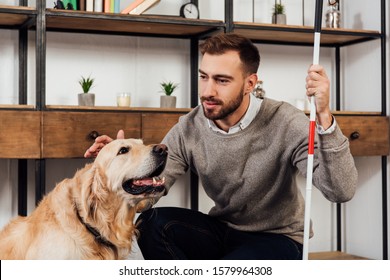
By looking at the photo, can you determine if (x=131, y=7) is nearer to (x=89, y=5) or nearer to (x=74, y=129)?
(x=89, y=5)

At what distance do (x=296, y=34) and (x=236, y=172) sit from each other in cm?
141

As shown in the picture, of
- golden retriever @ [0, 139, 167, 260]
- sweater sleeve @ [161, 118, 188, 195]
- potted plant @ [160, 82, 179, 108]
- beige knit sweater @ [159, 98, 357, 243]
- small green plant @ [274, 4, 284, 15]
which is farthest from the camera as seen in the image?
small green plant @ [274, 4, 284, 15]

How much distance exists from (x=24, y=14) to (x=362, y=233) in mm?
2226

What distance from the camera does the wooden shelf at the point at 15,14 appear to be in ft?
9.43

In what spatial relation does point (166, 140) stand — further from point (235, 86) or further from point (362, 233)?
point (362, 233)

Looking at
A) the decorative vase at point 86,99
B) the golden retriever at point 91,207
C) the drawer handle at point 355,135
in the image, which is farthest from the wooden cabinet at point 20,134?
the drawer handle at point 355,135

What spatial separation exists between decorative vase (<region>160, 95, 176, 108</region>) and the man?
36.9 inches

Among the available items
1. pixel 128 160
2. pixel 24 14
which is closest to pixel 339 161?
pixel 128 160

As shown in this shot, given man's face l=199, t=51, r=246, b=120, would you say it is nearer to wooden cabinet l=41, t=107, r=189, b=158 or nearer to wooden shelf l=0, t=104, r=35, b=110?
wooden cabinet l=41, t=107, r=189, b=158

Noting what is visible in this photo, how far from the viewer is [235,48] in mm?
2311

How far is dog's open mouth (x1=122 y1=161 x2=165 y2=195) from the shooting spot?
203 cm

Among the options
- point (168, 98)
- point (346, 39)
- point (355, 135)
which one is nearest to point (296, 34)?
point (346, 39)

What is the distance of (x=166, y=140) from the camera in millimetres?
2447

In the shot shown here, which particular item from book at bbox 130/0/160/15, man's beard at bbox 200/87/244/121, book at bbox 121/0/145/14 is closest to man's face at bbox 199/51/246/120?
man's beard at bbox 200/87/244/121
